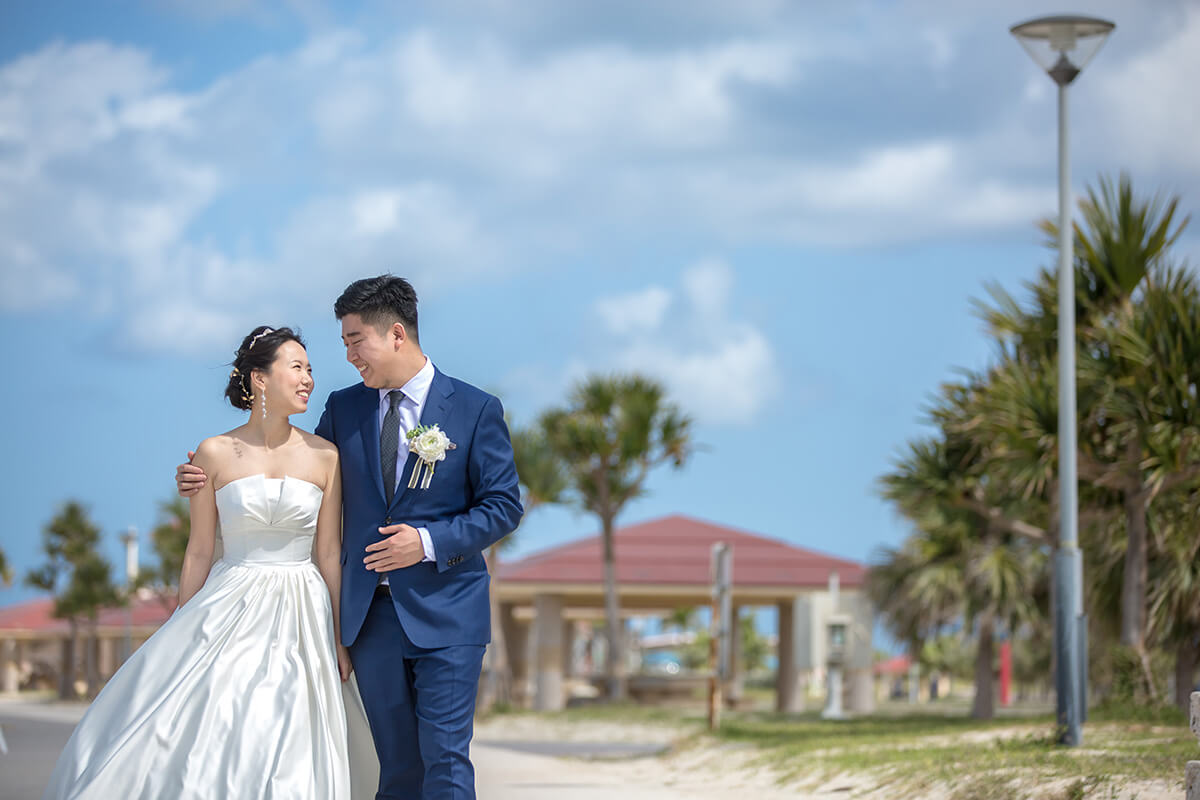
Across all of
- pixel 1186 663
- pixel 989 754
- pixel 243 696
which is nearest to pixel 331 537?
pixel 243 696

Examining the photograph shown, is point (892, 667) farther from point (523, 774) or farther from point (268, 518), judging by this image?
point (268, 518)

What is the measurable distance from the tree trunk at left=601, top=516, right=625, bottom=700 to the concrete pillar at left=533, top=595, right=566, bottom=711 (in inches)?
41.1

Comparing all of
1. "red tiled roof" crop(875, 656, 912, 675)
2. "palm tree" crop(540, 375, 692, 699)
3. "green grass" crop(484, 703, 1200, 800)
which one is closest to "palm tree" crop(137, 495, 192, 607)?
"palm tree" crop(540, 375, 692, 699)

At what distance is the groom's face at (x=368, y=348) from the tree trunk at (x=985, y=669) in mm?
17842

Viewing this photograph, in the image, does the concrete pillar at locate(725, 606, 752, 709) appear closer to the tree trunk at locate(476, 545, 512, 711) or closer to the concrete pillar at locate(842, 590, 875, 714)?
the concrete pillar at locate(842, 590, 875, 714)

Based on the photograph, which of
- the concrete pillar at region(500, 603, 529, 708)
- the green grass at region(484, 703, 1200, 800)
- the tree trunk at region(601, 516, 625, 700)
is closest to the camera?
the green grass at region(484, 703, 1200, 800)

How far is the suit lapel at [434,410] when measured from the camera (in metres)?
4.80

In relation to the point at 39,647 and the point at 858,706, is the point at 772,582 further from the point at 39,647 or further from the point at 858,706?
the point at 39,647

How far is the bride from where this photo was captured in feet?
14.8

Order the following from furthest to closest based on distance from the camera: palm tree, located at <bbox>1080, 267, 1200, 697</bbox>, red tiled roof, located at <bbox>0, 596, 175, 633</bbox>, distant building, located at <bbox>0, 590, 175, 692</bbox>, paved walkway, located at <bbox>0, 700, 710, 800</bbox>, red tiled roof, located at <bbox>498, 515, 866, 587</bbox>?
distant building, located at <bbox>0, 590, 175, 692</bbox>, red tiled roof, located at <bbox>0, 596, 175, 633</bbox>, red tiled roof, located at <bbox>498, 515, 866, 587</bbox>, palm tree, located at <bbox>1080, 267, 1200, 697</bbox>, paved walkway, located at <bbox>0, 700, 710, 800</bbox>

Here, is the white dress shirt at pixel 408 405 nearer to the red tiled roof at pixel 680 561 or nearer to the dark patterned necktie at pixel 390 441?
the dark patterned necktie at pixel 390 441

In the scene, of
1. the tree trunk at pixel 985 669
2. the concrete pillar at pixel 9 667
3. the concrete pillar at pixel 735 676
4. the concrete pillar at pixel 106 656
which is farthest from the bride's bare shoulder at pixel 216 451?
the concrete pillar at pixel 106 656

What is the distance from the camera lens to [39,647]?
219ft

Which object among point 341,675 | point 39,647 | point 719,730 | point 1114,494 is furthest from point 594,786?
point 39,647
